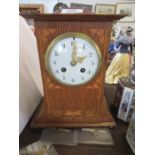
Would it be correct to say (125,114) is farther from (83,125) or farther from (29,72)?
(29,72)

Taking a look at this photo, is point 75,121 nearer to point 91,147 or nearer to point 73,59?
point 91,147

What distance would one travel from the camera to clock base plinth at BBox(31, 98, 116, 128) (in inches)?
31.2

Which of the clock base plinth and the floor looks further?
the clock base plinth

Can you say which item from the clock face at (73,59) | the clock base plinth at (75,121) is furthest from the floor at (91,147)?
the clock face at (73,59)

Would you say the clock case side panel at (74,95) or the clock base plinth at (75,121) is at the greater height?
the clock case side panel at (74,95)

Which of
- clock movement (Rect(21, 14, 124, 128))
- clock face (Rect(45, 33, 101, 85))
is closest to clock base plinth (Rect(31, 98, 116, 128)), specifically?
clock movement (Rect(21, 14, 124, 128))

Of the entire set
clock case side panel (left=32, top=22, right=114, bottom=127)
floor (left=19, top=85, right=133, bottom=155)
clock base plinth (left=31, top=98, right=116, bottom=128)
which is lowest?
floor (left=19, top=85, right=133, bottom=155)

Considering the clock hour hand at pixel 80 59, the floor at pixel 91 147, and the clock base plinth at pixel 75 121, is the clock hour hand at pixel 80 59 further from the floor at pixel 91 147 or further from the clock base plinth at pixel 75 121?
the floor at pixel 91 147

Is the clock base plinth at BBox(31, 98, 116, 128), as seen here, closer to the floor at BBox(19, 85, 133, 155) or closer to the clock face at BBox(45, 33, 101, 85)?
the floor at BBox(19, 85, 133, 155)

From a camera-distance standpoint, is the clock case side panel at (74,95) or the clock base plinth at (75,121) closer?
the clock case side panel at (74,95)

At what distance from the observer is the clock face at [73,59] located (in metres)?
0.70

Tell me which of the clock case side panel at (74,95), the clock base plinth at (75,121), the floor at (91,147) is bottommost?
the floor at (91,147)

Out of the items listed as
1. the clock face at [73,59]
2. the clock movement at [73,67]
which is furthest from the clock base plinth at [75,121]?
the clock face at [73,59]
